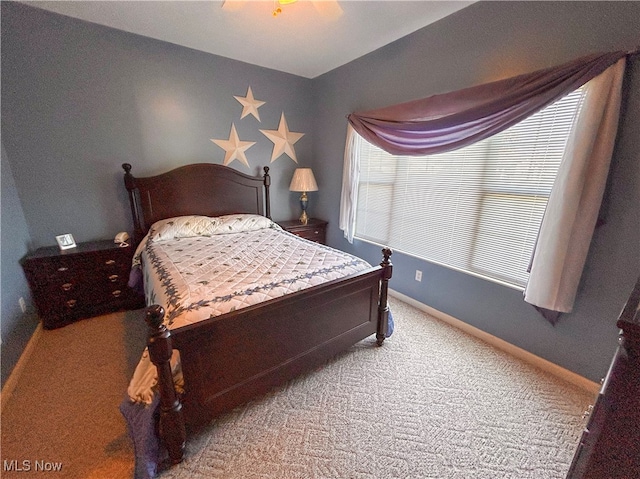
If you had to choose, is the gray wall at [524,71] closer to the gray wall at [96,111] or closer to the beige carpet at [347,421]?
the beige carpet at [347,421]

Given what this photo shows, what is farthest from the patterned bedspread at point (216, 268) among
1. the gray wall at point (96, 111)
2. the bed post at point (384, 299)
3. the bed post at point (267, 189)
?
the gray wall at point (96, 111)

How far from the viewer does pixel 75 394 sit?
63.1 inches

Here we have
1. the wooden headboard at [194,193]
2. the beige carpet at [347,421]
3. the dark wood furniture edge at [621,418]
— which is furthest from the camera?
the wooden headboard at [194,193]

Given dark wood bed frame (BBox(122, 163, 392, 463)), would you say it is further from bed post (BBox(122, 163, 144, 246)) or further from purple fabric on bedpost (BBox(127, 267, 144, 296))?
bed post (BBox(122, 163, 144, 246))

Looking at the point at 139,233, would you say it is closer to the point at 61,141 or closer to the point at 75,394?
the point at 61,141

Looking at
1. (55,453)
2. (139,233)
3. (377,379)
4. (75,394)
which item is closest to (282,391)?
(377,379)

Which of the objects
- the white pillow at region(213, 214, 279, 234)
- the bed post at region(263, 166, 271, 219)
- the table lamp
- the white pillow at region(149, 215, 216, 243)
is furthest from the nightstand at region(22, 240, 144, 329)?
the table lamp

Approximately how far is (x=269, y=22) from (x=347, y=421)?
2976 millimetres

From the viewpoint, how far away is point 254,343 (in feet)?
4.53

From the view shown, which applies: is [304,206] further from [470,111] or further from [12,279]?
[12,279]

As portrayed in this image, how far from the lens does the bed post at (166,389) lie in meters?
1.03

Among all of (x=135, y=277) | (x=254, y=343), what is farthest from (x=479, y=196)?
(x=135, y=277)

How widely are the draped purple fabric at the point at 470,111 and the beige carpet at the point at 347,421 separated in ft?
5.48

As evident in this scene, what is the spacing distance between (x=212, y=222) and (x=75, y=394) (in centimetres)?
165
